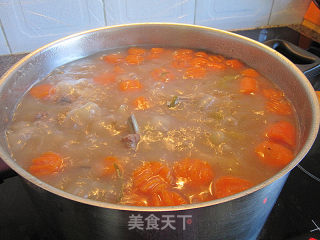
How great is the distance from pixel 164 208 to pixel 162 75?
2.90 ft

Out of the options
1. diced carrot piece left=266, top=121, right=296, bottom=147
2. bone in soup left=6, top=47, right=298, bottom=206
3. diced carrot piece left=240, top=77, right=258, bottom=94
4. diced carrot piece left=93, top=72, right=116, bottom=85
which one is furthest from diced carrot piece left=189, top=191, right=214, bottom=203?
diced carrot piece left=93, top=72, right=116, bottom=85

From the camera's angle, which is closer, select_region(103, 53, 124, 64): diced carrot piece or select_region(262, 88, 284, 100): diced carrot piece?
select_region(262, 88, 284, 100): diced carrot piece

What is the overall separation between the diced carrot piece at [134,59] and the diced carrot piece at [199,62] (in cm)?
27

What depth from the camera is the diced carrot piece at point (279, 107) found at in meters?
1.18

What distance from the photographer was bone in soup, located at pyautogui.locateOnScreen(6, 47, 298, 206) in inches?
35.2

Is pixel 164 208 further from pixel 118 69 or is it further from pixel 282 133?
pixel 118 69

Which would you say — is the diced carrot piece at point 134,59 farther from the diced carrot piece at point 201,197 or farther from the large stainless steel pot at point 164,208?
the diced carrot piece at point 201,197

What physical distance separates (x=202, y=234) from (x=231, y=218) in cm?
8

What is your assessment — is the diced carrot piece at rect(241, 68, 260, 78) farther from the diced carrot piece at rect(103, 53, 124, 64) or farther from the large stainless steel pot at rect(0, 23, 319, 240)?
the diced carrot piece at rect(103, 53, 124, 64)

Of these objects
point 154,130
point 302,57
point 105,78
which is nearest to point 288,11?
point 302,57

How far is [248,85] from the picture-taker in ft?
4.31

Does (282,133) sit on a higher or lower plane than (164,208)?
lower

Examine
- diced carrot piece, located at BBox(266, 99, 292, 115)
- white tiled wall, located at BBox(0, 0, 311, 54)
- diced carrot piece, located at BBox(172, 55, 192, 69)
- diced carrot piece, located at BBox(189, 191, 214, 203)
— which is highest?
white tiled wall, located at BBox(0, 0, 311, 54)

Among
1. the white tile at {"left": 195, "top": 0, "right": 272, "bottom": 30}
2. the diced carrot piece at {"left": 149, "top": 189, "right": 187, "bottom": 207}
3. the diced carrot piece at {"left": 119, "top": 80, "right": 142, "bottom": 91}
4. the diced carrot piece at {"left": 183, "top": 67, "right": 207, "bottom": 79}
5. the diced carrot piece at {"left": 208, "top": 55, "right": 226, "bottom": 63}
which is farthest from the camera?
the white tile at {"left": 195, "top": 0, "right": 272, "bottom": 30}
